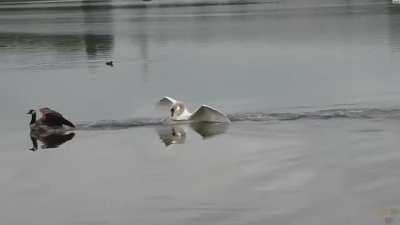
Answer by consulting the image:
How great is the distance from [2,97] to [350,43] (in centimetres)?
2574

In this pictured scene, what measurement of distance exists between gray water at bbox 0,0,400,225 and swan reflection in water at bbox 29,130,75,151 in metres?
0.22

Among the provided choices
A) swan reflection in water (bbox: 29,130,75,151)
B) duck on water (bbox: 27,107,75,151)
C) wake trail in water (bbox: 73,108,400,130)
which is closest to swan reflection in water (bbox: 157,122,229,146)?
wake trail in water (bbox: 73,108,400,130)

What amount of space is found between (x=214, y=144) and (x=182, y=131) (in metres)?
2.51

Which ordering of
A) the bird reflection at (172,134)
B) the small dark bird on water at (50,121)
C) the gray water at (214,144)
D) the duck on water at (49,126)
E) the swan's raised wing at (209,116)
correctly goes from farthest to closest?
the small dark bird on water at (50,121) < the duck on water at (49,126) < the swan's raised wing at (209,116) < the bird reflection at (172,134) < the gray water at (214,144)

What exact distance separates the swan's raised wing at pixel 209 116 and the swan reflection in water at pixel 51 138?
367 centimetres

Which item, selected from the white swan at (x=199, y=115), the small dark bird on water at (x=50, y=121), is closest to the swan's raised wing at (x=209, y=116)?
the white swan at (x=199, y=115)

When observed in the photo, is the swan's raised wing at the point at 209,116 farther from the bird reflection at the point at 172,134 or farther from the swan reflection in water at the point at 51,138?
the swan reflection in water at the point at 51,138

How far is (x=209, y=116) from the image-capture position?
2391 cm

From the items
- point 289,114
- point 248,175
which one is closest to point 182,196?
point 248,175

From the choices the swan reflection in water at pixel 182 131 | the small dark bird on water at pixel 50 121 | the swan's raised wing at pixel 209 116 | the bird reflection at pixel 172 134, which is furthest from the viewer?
the small dark bird on water at pixel 50 121

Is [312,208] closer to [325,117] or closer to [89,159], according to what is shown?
[89,159]

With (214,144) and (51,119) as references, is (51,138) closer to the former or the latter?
(51,119)

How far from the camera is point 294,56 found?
4541 cm

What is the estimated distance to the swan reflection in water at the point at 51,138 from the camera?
2252cm
